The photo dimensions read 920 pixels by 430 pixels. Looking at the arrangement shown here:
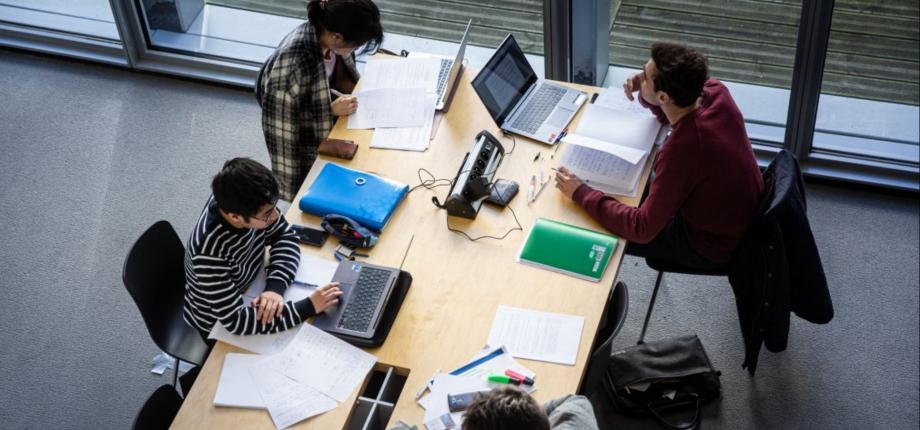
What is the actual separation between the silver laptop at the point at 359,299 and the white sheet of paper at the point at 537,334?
1.14ft

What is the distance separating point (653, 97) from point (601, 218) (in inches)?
17.6

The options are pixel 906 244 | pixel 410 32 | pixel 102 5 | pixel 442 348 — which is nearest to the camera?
pixel 442 348

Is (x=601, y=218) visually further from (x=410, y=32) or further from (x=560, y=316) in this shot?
(x=410, y=32)

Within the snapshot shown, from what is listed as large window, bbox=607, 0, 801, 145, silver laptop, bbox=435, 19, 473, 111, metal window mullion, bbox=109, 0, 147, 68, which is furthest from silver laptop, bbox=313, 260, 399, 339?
metal window mullion, bbox=109, 0, 147, 68

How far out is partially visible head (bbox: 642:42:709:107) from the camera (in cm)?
291

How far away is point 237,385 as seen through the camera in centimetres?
261

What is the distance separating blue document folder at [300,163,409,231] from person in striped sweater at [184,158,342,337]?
235 millimetres

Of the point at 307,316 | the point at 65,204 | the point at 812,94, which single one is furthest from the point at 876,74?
the point at 65,204

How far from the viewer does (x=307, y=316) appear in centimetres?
279

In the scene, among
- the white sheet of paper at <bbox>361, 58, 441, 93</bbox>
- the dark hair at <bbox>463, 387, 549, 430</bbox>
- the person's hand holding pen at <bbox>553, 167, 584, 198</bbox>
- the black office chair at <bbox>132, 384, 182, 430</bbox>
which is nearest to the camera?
the dark hair at <bbox>463, 387, 549, 430</bbox>

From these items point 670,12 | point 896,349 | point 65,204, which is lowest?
point 896,349

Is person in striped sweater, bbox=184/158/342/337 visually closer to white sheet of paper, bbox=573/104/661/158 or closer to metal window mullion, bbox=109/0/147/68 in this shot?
white sheet of paper, bbox=573/104/661/158

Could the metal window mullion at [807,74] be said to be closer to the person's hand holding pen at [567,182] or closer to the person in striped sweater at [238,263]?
the person's hand holding pen at [567,182]

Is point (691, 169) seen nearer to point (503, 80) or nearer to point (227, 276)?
point (503, 80)
